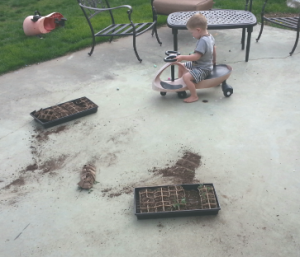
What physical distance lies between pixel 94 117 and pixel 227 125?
1507 millimetres

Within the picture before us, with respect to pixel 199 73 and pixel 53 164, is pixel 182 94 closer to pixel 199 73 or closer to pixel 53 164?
pixel 199 73

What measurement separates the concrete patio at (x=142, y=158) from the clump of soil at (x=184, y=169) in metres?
0.05

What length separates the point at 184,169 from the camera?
2.85 meters

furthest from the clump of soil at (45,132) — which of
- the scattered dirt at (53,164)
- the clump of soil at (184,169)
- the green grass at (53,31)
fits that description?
the green grass at (53,31)

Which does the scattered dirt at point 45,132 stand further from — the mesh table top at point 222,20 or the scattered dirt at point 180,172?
the mesh table top at point 222,20

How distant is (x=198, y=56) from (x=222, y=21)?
1.18m

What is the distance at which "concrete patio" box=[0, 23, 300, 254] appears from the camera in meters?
2.27

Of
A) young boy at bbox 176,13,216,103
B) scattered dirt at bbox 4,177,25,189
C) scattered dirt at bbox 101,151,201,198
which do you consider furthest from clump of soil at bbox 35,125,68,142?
young boy at bbox 176,13,216,103

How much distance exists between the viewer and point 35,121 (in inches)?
146

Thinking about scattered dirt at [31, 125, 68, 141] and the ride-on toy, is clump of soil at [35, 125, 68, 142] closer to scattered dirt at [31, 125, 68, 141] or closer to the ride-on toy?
scattered dirt at [31, 125, 68, 141]

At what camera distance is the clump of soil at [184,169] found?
2762mm

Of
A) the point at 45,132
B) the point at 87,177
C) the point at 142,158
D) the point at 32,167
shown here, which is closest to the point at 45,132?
the point at 45,132

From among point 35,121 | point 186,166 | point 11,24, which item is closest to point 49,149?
point 35,121

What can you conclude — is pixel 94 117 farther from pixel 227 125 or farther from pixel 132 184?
pixel 227 125
